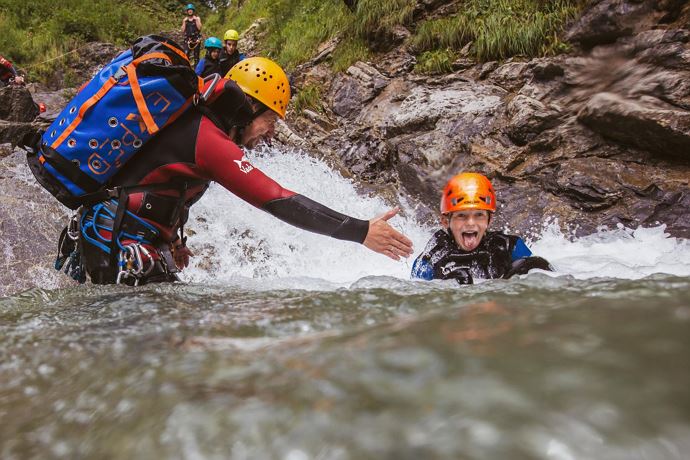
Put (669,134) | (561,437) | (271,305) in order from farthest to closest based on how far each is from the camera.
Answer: (669,134) < (271,305) < (561,437)

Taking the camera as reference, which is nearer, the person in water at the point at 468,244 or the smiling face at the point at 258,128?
the smiling face at the point at 258,128

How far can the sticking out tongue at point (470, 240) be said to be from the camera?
3.71 m

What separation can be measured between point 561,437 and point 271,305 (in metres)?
1.38

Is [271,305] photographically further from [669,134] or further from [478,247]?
[669,134]

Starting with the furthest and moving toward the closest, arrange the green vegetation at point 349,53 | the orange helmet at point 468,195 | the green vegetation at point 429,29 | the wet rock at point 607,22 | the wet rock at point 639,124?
the green vegetation at point 349,53
the green vegetation at point 429,29
the wet rock at point 607,22
the wet rock at point 639,124
the orange helmet at point 468,195

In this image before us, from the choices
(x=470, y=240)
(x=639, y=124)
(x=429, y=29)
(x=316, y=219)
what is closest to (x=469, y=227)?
(x=470, y=240)

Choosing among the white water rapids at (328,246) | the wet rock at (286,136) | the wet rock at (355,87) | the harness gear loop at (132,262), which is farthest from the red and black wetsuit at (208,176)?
the wet rock at (355,87)

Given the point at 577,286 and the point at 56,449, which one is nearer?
the point at 56,449

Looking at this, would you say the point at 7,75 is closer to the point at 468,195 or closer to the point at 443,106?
the point at 443,106

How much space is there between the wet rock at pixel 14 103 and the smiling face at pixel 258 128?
341 inches

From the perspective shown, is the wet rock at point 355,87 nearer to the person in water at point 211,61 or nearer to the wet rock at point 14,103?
the person in water at point 211,61

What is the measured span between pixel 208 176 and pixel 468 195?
1993 mm

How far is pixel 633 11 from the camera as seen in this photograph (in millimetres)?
6469

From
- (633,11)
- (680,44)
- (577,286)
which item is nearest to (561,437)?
(577,286)
